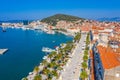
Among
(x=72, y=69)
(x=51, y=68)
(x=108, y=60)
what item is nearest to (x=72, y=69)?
(x=72, y=69)

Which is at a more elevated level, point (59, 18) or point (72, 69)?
point (59, 18)

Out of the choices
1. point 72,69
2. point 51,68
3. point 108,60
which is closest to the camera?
point 108,60

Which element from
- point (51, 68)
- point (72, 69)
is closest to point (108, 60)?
point (72, 69)

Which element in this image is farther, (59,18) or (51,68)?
(59,18)

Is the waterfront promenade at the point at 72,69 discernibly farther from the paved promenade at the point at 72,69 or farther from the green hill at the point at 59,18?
the green hill at the point at 59,18

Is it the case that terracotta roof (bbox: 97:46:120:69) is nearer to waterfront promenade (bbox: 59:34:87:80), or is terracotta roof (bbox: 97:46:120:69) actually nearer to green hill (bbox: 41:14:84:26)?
waterfront promenade (bbox: 59:34:87:80)

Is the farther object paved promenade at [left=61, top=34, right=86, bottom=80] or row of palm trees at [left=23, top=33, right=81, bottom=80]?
paved promenade at [left=61, top=34, right=86, bottom=80]

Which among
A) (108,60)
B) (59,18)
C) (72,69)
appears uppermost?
(59,18)

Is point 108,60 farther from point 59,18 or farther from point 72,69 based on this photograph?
point 59,18

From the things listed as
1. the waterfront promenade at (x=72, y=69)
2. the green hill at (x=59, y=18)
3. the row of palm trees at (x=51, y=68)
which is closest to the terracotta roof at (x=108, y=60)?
the waterfront promenade at (x=72, y=69)

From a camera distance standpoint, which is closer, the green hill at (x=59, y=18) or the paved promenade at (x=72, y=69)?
the paved promenade at (x=72, y=69)

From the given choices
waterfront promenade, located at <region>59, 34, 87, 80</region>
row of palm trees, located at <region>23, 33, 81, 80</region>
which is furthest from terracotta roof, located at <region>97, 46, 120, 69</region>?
row of palm trees, located at <region>23, 33, 81, 80</region>

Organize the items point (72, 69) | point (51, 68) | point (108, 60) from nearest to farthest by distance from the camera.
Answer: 1. point (108, 60)
2. point (72, 69)
3. point (51, 68)
